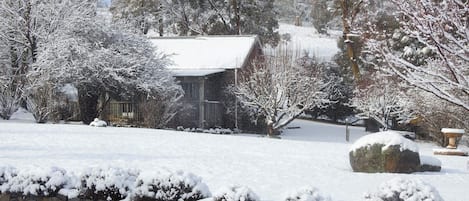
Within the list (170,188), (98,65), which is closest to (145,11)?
(98,65)

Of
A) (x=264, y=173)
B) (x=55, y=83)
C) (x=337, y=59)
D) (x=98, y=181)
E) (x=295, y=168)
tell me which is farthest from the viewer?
(x=337, y=59)

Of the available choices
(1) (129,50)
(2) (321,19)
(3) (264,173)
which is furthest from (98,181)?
(2) (321,19)

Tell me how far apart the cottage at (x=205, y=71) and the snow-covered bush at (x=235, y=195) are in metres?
18.0

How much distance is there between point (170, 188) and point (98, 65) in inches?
642

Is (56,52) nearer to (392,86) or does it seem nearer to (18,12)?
(18,12)

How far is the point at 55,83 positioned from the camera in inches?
882

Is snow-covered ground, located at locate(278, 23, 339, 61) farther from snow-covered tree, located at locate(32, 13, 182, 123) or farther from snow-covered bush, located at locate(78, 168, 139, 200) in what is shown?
snow-covered bush, located at locate(78, 168, 139, 200)

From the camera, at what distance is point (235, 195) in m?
6.56

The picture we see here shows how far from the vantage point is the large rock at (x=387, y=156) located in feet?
38.9

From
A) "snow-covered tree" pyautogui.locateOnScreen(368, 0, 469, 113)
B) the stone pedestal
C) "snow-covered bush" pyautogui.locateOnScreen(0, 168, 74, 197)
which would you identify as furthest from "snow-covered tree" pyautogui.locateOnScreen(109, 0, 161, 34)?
"snow-covered tree" pyautogui.locateOnScreen(368, 0, 469, 113)

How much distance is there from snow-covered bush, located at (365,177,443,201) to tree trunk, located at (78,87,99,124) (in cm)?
1811

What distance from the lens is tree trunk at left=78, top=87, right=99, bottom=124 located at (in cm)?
2339

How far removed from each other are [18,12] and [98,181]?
18544 mm

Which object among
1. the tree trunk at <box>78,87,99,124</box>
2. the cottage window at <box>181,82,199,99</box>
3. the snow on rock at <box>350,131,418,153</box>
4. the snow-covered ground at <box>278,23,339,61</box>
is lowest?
the snow on rock at <box>350,131,418,153</box>
